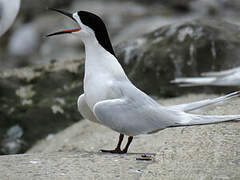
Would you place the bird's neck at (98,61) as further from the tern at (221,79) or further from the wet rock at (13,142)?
the wet rock at (13,142)

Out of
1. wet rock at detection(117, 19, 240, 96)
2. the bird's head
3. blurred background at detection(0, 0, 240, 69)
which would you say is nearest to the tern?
wet rock at detection(117, 19, 240, 96)

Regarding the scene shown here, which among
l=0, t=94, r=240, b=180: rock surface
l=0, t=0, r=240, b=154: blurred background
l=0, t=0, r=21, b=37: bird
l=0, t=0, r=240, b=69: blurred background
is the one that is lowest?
l=0, t=0, r=240, b=69: blurred background

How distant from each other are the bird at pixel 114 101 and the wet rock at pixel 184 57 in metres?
2.64

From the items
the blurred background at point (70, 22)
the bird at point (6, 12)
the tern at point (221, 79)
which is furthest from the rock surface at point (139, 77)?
the blurred background at point (70, 22)

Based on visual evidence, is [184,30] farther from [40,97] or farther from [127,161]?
[127,161]

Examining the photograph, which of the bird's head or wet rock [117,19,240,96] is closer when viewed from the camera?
the bird's head

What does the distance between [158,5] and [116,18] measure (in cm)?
141

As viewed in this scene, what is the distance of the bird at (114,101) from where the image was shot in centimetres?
364

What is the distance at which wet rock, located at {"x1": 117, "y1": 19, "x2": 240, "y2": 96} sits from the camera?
6543 millimetres

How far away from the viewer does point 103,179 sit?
3.06 m

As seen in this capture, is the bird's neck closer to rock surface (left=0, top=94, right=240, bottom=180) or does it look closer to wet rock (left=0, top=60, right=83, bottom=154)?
rock surface (left=0, top=94, right=240, bottom=180)

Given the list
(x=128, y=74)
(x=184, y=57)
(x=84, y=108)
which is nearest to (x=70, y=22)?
(x=128, y=74)

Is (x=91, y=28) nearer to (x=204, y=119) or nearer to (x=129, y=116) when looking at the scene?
(x=129, y=116)

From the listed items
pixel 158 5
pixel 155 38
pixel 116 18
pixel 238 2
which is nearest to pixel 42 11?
pixel 116 18
